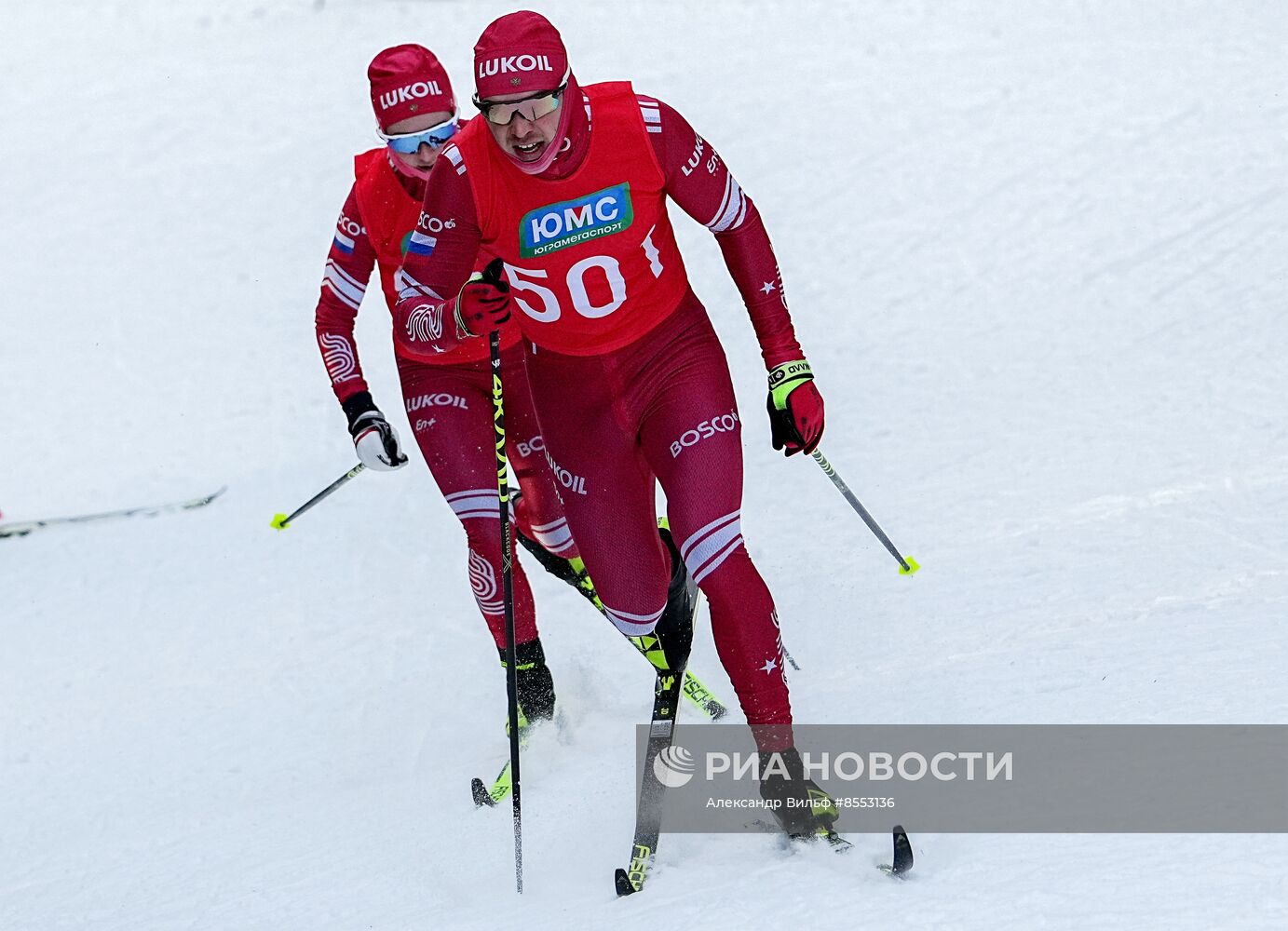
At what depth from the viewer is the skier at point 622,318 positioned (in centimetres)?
376

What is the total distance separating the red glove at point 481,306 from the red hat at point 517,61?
0.52 m

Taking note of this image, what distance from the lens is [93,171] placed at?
1405 centimetres

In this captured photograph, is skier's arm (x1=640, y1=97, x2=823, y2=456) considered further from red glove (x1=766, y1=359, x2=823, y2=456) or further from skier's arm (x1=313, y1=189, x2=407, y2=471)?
skier's arm (x1=313, y1=189, x2=407, y2=471)

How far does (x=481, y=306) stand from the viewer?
3.95 meters

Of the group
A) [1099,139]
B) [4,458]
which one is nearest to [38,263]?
[4,458]

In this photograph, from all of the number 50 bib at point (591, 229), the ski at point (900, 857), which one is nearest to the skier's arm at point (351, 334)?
the number 50 bib at point (591, 229)

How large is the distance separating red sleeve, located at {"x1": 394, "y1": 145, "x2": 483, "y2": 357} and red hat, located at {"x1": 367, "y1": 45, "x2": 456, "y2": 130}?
0.91m

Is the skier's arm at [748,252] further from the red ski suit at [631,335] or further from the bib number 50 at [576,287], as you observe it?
the bib number 50 at [576,287]

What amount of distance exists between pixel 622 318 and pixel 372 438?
144 cm

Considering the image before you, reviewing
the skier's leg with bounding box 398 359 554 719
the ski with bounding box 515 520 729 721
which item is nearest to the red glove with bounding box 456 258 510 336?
the ski with bounding box 515 520 729 721

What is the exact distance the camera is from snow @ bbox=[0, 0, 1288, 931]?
171 inches

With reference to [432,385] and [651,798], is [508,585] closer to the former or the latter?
[651,798]

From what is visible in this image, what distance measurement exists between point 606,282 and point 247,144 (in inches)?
429

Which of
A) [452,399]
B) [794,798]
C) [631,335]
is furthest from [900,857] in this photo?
[452,399]
